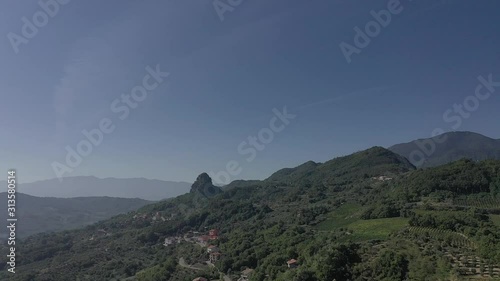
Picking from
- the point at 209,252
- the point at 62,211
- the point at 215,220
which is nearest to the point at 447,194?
the point at 209,252

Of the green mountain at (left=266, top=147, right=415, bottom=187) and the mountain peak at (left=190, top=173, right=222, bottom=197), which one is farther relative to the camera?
the mountain peak at (left=190, top=173, right=222, bottom=197)

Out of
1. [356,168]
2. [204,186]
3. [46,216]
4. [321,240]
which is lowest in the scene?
[321,240]

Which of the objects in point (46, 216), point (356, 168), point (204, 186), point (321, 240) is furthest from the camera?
point (46, 216)

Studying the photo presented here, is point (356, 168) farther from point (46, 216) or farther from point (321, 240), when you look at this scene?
point (46, 216)

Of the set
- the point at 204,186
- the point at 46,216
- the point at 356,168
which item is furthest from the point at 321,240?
the point at 46,216

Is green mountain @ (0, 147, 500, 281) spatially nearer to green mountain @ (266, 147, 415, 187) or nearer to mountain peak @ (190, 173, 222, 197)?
green mountain @ (266, 147, 415, 187)

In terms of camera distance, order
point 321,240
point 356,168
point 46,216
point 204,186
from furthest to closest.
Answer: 1. point 46,216
2. point 204,186
3. point 356,168
4. point 321,240

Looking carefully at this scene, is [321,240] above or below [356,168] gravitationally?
below

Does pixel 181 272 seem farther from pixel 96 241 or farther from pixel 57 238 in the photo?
pixel 57 238

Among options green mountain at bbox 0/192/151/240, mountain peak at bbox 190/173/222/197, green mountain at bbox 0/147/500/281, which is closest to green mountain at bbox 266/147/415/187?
green mountain at bbox 0/147/500/281
